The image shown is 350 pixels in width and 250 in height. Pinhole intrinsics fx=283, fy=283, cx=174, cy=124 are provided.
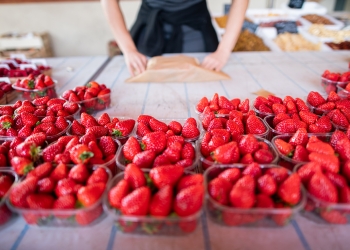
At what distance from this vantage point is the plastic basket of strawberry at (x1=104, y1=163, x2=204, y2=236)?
616 millimetres

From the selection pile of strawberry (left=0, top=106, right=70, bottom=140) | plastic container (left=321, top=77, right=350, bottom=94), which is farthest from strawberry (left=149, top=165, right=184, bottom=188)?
plastic container (left=321, top=77, right=350, bottom=94)

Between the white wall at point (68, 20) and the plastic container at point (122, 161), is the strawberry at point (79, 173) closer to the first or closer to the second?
the plastic container at point (122, 161)

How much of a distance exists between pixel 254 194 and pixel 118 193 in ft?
1.04

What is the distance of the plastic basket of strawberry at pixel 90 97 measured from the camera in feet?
4.24

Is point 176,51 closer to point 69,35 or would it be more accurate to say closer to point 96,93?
point 96,93

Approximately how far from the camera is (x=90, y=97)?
4.33ft

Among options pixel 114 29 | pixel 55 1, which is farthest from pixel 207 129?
pixel 55 1

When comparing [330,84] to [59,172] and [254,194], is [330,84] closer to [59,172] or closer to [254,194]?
[254,194]

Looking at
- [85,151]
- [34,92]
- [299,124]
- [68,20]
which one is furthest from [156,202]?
[68,20]

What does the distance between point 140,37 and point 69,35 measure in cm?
265

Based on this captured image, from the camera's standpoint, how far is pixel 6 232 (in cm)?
70

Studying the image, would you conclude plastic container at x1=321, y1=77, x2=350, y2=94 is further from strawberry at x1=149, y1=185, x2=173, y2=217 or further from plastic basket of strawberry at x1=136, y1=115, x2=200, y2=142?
strawberry at x1=149, y1=185, x2=173, y2=217

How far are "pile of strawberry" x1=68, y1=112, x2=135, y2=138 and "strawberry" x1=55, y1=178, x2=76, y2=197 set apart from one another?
24 centimetres


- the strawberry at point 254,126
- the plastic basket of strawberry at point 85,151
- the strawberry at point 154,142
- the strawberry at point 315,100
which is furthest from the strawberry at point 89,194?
the strawberry at point 315,100
